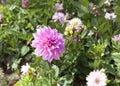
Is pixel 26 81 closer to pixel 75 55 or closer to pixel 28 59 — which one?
pixel 75 55

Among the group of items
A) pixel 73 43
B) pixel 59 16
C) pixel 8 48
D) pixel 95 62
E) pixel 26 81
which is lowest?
pixel 26 81

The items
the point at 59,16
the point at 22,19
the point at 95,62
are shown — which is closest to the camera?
the point at 95,62

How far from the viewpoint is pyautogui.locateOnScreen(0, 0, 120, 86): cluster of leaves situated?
7.93 feet

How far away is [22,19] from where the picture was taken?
3445mm

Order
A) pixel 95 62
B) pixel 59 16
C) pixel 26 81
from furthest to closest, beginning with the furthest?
pixel 59 16, pixel 95 62, pixel 26 81

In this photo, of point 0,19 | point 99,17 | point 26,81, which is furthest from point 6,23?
point 26,81

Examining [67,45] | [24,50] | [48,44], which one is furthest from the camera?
[24,50]

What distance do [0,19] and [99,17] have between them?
1.10 metres

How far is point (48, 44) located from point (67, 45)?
702 mm

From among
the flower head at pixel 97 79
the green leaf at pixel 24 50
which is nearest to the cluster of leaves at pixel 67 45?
the green leaf at pixel 24 50

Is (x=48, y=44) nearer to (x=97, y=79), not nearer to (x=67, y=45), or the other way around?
(x=97, y=79)

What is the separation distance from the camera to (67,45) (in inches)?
103

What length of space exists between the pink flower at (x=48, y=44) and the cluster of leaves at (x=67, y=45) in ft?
0.56

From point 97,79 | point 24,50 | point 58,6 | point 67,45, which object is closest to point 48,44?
point 97,79
